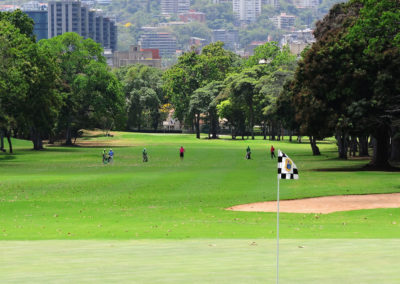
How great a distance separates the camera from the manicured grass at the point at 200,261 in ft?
56.9

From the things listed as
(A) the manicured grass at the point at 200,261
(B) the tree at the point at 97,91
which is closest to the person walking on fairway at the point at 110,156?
(B) the tree at the point at 97,91

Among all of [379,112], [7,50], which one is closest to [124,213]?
[379,112]

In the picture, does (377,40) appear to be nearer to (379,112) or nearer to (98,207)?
(379,112)

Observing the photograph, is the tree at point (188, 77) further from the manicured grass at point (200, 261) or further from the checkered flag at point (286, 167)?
the checkered flag at point (286, 167)

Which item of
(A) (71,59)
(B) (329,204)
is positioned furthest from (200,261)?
(A) (71,59)

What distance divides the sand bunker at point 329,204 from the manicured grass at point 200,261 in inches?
509

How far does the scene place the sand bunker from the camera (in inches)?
1458

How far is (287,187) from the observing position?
158 ft

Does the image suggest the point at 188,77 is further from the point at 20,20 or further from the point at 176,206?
the point at 176,206

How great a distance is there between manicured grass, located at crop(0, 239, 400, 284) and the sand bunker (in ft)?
42.4

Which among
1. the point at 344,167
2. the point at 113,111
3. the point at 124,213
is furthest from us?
the point at 113,111

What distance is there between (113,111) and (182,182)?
7987 cm

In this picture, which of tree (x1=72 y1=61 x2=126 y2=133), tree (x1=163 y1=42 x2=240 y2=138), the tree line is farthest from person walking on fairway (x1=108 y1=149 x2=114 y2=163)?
tree (x1=163 y1=42 x2=240 y2=138)

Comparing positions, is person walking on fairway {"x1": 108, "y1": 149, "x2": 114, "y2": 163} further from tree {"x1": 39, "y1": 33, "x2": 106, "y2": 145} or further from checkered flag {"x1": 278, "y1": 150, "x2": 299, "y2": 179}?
checkered flag {"x1": 278, "y1": 150, "x2": 299, "y2": 179}
